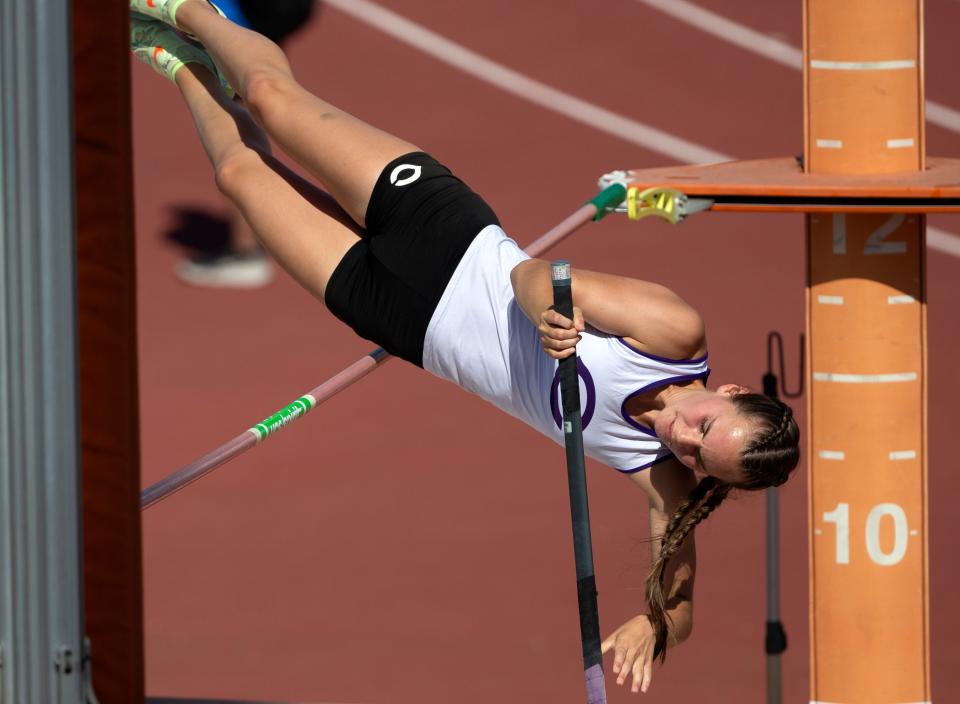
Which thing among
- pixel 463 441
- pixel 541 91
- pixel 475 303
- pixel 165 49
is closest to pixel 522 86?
pixel 541 91

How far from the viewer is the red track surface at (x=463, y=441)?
545cm

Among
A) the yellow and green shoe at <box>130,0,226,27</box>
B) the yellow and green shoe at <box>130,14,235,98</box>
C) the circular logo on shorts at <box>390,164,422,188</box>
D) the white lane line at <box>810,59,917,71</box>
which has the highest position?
the yellow and green shoe at <box>130,0,226,27</box>

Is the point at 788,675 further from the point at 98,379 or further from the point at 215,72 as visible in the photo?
the point at 98,379

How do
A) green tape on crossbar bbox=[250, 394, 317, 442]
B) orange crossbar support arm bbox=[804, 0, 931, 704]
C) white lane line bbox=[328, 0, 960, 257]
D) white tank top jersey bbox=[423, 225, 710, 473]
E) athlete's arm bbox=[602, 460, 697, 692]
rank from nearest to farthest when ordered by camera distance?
white tank top jersey bbox=[423, 225, 710, 473], athlete's arm bbox=[602, 460, 697, 692], orange crossbar support arm bbox=[804, 0, 931, 704], green tape on crossbar bbox=[250, 394, 317, 442], white lane line bbox=[328, 0, 960, 257]

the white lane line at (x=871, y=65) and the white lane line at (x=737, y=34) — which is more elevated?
the white lane line at (x=737, y=34)

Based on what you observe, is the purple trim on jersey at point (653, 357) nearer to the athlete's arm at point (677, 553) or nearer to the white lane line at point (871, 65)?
the athlete's arm at point (677, 553)

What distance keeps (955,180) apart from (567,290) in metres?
1.16

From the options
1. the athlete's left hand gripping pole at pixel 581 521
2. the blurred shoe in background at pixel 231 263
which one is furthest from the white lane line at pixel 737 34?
the athlete's left hand gripping pole at pixel 581 521

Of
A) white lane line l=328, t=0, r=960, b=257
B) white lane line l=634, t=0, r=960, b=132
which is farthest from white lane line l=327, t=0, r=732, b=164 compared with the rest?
white lane line l=634, t=0, r=960, b=132

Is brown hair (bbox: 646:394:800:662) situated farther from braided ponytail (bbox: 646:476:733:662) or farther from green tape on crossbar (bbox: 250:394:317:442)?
green tape on crossbar (bbox: 250:394:317:442)

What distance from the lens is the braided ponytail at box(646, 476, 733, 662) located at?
10.5 feet

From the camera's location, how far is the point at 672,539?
322cm

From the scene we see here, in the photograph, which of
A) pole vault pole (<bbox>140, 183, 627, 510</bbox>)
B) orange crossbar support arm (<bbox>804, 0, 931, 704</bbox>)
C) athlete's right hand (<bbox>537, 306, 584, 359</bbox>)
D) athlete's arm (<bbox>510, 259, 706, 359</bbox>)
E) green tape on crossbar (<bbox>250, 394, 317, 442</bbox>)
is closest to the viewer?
athlete's right hand (<bbox>537, 306, 584, 359</bbox>)

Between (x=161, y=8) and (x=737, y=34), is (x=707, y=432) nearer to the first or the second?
(x=161, y=8)
